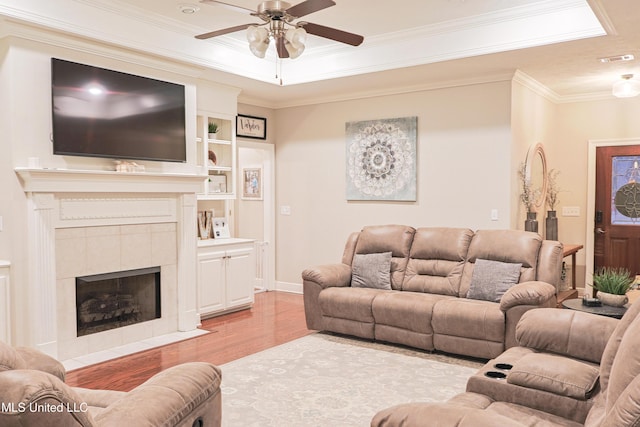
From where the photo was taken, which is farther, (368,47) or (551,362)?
(368,47)

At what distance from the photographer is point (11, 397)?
1.18 m

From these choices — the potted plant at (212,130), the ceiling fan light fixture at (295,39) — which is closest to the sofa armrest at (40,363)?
the ceiling fan light fixture at (295,39)

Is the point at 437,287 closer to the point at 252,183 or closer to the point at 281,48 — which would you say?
the point at 281,48

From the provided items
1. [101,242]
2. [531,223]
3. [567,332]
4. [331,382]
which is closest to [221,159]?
[101,242]

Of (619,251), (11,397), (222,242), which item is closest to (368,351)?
(222,242)

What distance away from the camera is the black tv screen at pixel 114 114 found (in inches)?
165

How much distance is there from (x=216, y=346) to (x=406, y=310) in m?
1.74

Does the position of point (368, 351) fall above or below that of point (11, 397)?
below

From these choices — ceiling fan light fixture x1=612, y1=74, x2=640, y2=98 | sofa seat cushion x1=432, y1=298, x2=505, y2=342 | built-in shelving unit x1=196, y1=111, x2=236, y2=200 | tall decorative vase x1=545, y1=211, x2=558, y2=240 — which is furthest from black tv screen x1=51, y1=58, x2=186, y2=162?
ceiling fan light fixture x1=612, y1=74, x2=640, y2=98

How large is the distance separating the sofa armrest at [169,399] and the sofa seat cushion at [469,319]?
103 inches

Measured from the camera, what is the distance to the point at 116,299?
477 centimetres

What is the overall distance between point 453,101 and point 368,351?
2984 millimetres

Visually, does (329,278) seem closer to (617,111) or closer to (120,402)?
(120,402)

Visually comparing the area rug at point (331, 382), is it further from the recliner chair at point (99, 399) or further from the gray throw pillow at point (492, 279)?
the recliner chair at point (99, 399)
